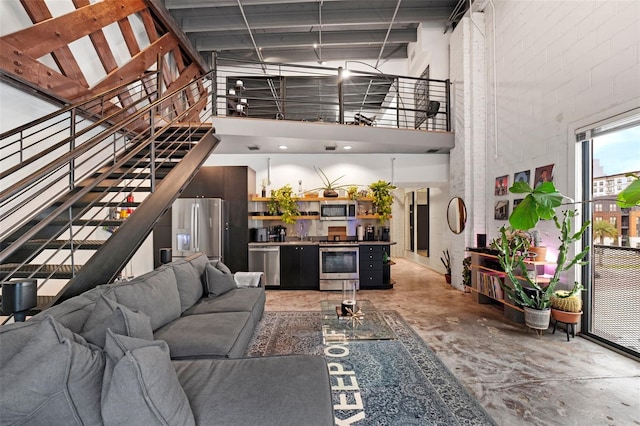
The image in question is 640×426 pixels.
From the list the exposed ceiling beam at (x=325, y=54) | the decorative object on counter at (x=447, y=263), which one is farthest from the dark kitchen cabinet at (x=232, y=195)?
the decorative object on counter at (x=447, y=263)

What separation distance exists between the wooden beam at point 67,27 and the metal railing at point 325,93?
1.60m

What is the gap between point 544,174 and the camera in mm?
4016

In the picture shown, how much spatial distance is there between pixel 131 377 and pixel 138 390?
2.2 inches

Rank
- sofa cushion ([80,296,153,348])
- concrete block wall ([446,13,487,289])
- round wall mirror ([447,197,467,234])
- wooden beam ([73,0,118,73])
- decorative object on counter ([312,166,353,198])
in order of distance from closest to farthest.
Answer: sofa cushion ([80,296,153,348])
wooden beam ([73,0,118,73])
concrete block wall ([446,13,487,289])
round wall mirror ([447,197,467,234])
decorative object on counter ([312,166,353,198])

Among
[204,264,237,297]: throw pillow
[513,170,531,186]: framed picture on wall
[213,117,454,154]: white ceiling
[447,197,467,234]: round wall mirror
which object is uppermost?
[213,117,454,154]: white ceiling

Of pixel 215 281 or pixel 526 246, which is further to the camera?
pixel 526 246

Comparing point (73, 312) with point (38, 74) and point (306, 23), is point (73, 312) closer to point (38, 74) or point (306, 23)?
point (38, 74)

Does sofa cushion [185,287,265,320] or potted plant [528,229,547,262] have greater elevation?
potted plant [528,229,547,262]

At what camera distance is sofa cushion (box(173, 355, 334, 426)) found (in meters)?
1.35

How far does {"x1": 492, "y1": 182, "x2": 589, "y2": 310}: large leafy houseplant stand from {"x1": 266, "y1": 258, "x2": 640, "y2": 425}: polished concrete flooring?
439mm

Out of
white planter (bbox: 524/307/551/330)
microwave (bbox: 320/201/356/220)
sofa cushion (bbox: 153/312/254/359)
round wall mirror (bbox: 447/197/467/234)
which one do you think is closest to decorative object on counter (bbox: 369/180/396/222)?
microwave (bbox: 320/201/356/220)

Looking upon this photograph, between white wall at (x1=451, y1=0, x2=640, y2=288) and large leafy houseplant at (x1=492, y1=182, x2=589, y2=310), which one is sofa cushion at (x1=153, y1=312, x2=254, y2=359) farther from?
white wall at (x1=451, y1=0, x2=640, y2=288)

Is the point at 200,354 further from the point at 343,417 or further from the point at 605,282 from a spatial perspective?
the point at 605,282

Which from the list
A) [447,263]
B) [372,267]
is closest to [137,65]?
[372,267]
